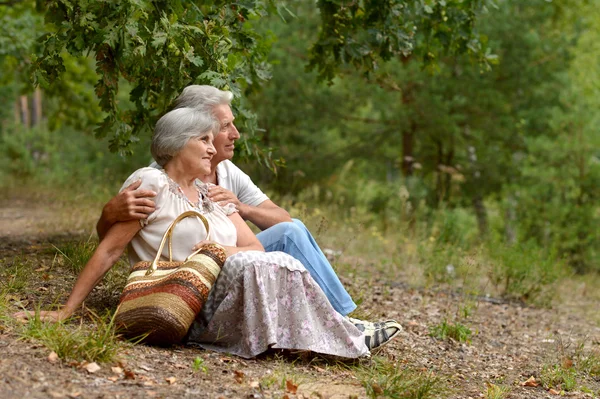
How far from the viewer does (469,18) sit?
6.42 m

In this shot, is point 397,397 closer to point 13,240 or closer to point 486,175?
point 13,240

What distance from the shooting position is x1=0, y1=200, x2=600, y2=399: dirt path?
127 inches

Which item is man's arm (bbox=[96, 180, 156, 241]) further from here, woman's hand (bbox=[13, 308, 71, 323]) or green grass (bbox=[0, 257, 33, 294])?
green grass (bbox=[0, 257, 33, 294])

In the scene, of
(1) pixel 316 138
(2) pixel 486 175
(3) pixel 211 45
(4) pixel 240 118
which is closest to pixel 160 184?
(3) pixel 211 45

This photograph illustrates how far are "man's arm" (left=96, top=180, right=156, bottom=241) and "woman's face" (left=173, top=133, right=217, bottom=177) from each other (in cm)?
25

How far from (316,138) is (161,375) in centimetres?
1125

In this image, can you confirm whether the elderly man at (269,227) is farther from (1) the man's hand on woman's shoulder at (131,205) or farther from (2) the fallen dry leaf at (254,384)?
(2) the fallen dry leaf at (254,384)

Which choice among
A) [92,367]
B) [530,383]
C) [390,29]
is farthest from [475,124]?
[92,367]

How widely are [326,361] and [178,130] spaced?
58.3 inches

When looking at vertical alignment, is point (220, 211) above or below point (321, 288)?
above

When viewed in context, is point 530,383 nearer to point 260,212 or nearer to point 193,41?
point 260,212

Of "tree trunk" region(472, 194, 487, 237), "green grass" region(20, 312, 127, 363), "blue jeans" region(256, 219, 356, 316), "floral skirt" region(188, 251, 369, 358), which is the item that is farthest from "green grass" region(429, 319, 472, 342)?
"tree trunk" region(472, 194, 487, 237)

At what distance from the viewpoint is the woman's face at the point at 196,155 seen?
3992 millimetres

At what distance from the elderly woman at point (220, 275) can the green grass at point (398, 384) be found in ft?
0.65
